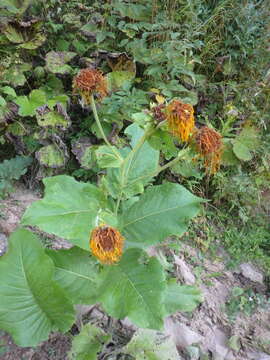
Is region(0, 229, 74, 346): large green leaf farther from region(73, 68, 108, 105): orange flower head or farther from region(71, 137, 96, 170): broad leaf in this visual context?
region(71, 137, 96, 170): broad leaf

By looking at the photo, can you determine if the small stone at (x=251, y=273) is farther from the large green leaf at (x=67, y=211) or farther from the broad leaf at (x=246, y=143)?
the large green leaf at (x=67, y=211)

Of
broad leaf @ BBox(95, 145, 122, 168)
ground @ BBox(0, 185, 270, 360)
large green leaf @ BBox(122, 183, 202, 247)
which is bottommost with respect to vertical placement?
ground @ BBox(0, 185, 270, 360)

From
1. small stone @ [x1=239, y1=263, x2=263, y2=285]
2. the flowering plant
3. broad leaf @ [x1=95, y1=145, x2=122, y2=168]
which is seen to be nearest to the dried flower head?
the flowering plant

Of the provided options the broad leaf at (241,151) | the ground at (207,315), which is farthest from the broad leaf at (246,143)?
the ground at (207,315)

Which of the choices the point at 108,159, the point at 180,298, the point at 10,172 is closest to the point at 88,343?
the point at 180,298

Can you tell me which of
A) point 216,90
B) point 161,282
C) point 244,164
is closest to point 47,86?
point 216,90

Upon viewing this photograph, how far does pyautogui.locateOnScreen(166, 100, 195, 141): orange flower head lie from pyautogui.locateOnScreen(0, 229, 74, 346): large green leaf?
765 mm

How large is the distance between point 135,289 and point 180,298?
44 centimetres

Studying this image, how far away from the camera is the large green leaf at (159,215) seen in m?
1.51

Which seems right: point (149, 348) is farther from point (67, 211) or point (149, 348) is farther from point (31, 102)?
point (31, 102)

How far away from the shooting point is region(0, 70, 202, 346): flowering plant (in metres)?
1.33

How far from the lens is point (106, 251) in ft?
3.85

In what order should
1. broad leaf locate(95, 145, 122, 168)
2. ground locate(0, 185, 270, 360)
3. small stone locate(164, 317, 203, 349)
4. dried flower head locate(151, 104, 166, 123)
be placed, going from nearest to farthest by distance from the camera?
1. dried flower head locate(151, 104, 166, 123)
2. broad leaf locate(95, 145, 122, 168)
3. ground locate(0, 185, 270, 360)
4. small stone locate(164, 317, 203, 349)

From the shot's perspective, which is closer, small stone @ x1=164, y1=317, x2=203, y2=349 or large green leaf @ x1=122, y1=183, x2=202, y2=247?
large green leaf @ x1=122, y1=183, x2=202, y2=247
